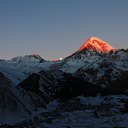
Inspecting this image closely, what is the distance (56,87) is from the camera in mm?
71812

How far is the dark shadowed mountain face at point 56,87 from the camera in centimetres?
6756

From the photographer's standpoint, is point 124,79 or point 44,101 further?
point 124,79

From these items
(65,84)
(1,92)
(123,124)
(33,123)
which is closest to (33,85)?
(65,84)

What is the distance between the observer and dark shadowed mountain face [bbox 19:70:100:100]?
6756 cm

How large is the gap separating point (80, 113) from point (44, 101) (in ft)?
33.3

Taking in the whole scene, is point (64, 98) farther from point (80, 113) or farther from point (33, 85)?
point (80, 113)

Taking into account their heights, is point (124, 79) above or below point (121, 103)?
above

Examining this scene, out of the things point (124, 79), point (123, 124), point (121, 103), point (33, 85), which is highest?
point (124, 79)

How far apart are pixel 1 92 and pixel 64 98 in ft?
47.9

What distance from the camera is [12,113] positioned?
2030 inches

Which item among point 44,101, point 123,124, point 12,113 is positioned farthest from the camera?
point 44,101

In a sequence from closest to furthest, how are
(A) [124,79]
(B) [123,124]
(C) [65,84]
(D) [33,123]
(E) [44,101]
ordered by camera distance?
(B) [123,124] → (D) [33,123] → (E) [44,101] → (C) [65,84] → (A) [124,79]

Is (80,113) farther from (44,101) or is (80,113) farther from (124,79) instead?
(124,79)

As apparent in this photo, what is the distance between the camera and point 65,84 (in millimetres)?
73312
